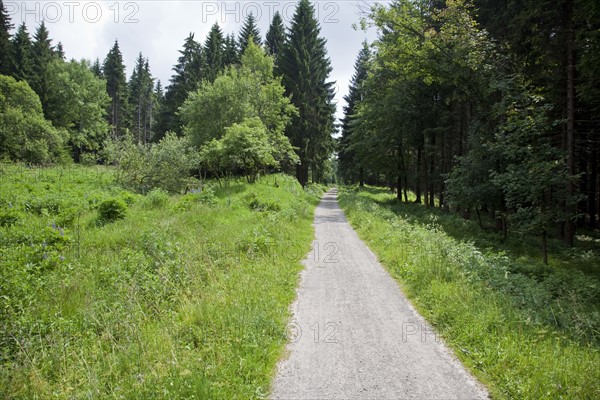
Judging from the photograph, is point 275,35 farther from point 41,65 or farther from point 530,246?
point 530,246

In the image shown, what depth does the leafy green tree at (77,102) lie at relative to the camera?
39.0 meters

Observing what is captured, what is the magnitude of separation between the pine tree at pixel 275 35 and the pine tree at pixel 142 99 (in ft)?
119

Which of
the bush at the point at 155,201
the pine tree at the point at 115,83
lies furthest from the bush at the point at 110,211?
the pine tree at the point at 115,83

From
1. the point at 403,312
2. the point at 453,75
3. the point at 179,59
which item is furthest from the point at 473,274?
the point at 179,59

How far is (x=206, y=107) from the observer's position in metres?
26.4

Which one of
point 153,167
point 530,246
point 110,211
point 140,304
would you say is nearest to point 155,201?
point 110,211

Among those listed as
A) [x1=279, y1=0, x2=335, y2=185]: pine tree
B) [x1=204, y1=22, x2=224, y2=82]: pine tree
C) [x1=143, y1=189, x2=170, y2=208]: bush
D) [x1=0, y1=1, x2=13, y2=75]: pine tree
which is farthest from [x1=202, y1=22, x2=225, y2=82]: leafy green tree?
[x1=143, y1=189, x2=170, y2=208]: bush

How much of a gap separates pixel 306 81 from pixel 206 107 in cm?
1159

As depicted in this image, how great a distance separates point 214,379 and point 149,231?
6.91 metres

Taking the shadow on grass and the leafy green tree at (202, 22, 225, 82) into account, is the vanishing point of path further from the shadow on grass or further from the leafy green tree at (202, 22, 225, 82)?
the leafy green tree at (202, 22, 225, 82)

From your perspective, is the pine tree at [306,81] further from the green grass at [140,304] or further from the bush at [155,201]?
the green grass at [140,304]

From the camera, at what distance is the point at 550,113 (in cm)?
1412

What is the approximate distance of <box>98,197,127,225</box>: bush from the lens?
11.2 metres

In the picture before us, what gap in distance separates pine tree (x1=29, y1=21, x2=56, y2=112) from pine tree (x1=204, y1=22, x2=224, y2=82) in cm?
1971
